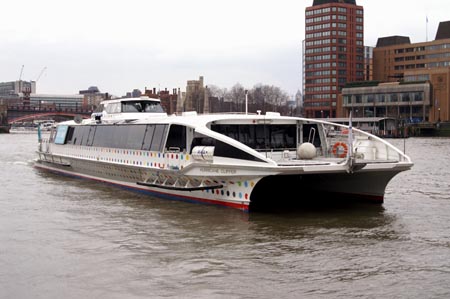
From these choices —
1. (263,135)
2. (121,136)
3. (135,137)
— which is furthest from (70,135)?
(263,135)

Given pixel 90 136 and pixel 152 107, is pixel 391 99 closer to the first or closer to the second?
pixel 152 107

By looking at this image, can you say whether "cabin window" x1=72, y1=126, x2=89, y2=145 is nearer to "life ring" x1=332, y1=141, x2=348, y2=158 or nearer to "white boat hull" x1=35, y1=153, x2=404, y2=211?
"white boat hull" x1=35, y1=153, x2=404, y2=211

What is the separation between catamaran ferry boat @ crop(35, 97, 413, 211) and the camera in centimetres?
1576

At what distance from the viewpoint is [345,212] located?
56.0 ft

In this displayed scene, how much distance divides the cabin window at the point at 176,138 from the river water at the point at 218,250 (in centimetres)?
188

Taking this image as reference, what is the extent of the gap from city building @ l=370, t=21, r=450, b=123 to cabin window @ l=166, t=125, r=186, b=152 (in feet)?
339

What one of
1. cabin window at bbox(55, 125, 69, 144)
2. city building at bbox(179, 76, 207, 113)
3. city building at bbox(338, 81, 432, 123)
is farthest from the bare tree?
cabin window at bbox(55, 125, 69, 144)

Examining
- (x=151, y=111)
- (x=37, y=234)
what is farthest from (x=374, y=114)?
(x=37, y=234)

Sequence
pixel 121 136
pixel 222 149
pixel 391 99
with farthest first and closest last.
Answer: pixel 391 99
pixel 121 136
pixel 222 149

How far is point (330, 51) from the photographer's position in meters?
144

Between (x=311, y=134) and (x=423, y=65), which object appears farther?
(x=423, y=65)

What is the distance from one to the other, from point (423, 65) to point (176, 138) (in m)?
129

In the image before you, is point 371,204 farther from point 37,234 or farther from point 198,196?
point 37,234

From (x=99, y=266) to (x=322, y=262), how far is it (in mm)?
4403
